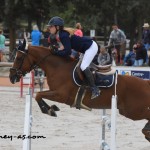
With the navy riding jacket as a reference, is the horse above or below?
below

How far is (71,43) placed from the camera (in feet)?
29.5

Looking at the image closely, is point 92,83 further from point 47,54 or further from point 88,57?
point 47,54

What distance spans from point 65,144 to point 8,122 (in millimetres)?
2805

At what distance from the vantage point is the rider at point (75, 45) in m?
8.86

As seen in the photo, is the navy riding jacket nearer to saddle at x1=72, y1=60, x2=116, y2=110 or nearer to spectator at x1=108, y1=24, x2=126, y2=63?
saddle at x1=72, y1=60, x2=116, y2=110

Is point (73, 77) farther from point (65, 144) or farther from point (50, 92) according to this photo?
point (65, 144)

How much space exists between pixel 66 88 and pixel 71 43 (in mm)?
771

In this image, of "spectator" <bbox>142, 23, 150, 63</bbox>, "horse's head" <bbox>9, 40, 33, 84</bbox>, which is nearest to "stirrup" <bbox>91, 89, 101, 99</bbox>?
"horse's head" <bbox>9, 40, 33, 84</bbox>

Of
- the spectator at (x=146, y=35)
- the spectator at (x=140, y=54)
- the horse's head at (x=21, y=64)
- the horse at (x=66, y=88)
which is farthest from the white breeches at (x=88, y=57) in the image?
the spectator at (x=146, y=35)

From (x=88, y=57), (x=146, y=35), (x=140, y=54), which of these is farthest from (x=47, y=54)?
(x=146, y=35)

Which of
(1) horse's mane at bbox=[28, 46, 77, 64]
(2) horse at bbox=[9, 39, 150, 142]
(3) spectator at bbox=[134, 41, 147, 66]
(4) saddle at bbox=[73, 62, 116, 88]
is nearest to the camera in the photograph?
Result: (2) horse at bbox=[9, 39, 150, 142]

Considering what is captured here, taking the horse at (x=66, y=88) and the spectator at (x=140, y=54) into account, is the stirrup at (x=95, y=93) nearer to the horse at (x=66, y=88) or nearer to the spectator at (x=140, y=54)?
the horse at (x=66, y=88)

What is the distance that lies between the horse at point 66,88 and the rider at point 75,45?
0.48ft

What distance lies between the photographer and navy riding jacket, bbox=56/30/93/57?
8.86 m
